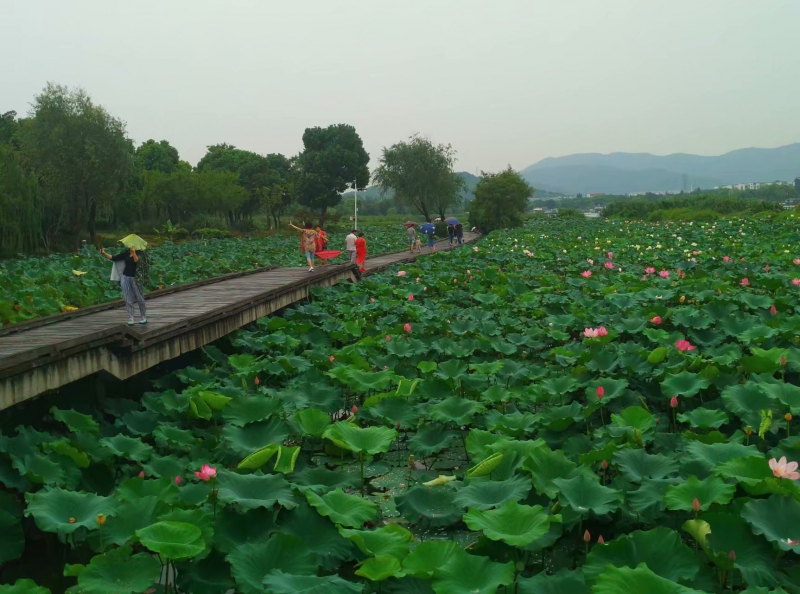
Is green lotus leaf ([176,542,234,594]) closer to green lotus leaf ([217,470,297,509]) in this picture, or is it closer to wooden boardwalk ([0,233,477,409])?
green lotus leaf ([217,470,297,509])

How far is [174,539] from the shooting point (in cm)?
240

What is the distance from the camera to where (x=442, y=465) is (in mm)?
3887

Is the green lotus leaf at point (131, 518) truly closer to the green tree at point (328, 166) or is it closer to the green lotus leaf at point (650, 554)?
the green lotus leaf at point (650, 554)

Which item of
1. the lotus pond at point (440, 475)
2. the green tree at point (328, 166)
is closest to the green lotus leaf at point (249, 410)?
the lotus pond at point (440, 475)

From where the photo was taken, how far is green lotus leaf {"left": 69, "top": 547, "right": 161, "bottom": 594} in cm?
232

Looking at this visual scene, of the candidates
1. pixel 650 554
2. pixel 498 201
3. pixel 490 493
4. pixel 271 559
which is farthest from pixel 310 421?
pixel 498 201

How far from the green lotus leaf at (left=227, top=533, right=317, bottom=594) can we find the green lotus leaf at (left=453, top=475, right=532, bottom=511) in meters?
0.66

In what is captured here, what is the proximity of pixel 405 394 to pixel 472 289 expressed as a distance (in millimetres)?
5725

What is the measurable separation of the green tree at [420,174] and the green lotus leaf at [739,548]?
1471 inches

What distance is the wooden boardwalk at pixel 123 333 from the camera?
4273 mm

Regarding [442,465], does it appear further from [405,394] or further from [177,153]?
[177,153]

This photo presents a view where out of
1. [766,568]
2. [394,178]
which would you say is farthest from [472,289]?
[394,178]

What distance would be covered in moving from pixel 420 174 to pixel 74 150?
19309 millimetres

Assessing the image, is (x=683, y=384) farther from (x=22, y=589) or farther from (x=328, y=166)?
(x=328, y=166)
